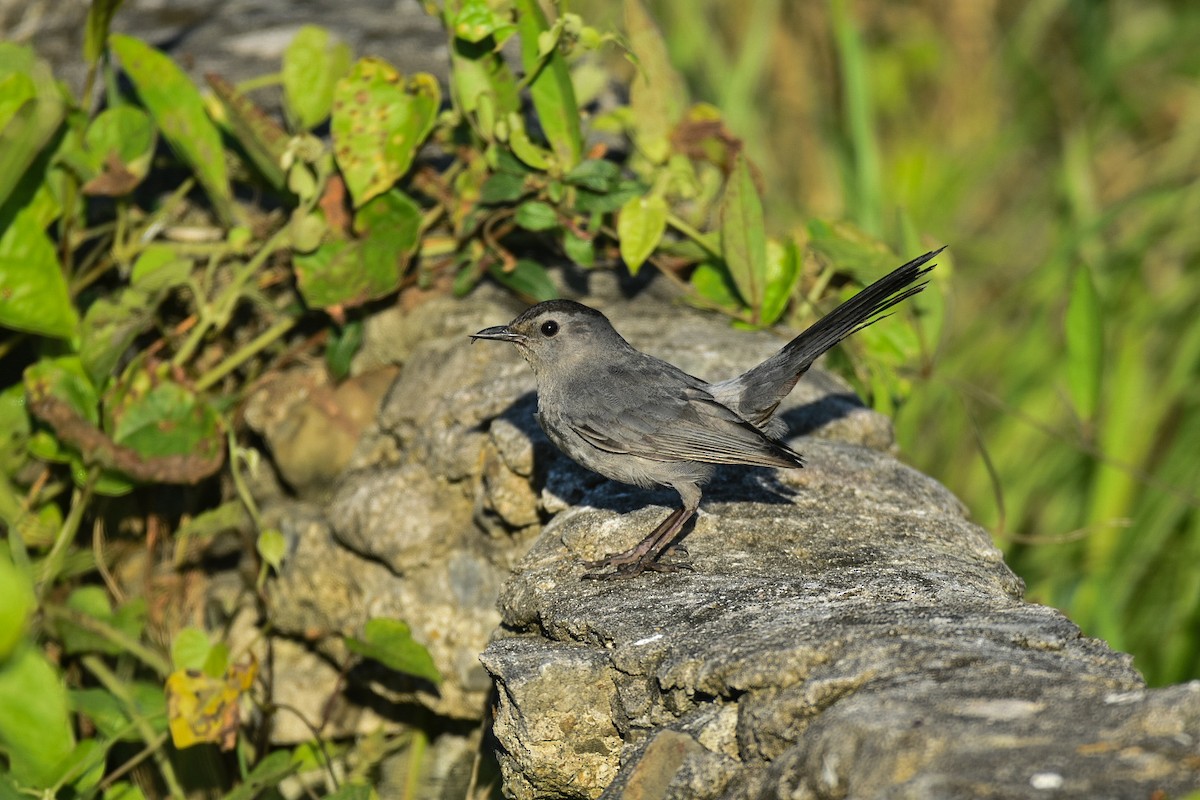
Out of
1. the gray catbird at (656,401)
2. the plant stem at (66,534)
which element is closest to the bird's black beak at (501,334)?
the gray catbird at (656,401)

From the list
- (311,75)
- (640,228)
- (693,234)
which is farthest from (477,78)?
(693,234)

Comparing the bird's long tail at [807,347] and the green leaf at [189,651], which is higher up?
the bird's long tail at [807,347]

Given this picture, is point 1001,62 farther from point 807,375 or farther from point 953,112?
point 807,375

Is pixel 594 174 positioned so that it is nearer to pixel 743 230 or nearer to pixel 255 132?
pixel 743 230

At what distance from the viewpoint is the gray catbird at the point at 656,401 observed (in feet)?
10.8

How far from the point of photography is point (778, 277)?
161 inches

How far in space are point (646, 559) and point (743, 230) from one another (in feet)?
4.11

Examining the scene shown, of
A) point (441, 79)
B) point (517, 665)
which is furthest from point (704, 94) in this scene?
point (517, 665)

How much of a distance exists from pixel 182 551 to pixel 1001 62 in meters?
5.60

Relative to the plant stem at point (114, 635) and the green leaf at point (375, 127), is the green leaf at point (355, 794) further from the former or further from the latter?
the green leaf at point (375, 127)

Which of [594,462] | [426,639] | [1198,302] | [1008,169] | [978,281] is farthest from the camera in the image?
[1008,169]

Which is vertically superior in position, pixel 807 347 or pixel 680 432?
pixel 807 347

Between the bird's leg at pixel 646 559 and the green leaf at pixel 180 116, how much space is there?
195 centimetres

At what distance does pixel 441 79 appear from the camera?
193 inches
